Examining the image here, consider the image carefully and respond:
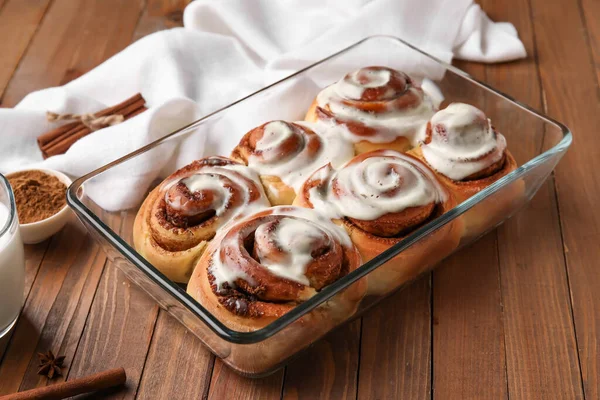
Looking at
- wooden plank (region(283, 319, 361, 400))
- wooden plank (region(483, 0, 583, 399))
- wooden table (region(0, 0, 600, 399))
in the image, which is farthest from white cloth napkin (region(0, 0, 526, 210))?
wooden plank (region(283, 319, 361, 400))

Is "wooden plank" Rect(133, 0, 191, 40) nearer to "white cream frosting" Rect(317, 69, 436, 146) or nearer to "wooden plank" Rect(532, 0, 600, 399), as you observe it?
"white cream frosting" Rect(317, 69, 436, 146)

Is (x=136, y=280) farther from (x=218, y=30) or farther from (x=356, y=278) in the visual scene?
(x=218, y=30)

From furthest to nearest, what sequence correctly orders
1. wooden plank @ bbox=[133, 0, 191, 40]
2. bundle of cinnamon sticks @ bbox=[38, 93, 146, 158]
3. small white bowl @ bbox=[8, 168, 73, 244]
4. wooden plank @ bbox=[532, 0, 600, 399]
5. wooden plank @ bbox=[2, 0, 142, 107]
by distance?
1. wooden plank @ bbox=[133, 0, 191, 40]
2. wooden plank @ bbox=[2, 0, 142, 107]
3. bundle of cinnamon sticks @ bbox=[38, 93, 146, 158]
4. small white bowl @ bbox=[8, 168, 73, 244]
5. wooden plank @ bbox=[532, 0, 600, 399]

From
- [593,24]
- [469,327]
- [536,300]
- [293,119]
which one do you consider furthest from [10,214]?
[593,24]

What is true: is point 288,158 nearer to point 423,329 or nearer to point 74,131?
point 423,329

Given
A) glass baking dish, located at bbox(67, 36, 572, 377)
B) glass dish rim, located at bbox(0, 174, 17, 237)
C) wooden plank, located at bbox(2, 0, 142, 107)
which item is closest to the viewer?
glass baking dish, located at bbox(67, 36, 572, 377)

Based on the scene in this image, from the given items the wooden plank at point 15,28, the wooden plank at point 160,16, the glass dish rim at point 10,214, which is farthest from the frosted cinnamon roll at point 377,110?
the wooden plank at point 15,28

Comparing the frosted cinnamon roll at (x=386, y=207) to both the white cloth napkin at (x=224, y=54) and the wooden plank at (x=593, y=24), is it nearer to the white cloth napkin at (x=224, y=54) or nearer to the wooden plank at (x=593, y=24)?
the white cloth napkin at (x=224, y=54)

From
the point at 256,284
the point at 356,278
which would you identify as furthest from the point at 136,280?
the point at 356,278
